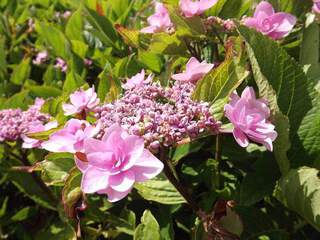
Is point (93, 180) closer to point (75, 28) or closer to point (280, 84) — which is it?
point (280, 84)

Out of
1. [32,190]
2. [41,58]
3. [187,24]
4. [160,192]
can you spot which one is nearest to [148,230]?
[160,192]

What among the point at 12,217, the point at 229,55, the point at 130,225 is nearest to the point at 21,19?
the point at 12,217

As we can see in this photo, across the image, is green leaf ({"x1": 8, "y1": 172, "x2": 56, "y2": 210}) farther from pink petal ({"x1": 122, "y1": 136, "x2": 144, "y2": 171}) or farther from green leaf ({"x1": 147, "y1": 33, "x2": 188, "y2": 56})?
pink petal ({"x1": 122, "y1": 136, "x2": 144, "y2": 171})

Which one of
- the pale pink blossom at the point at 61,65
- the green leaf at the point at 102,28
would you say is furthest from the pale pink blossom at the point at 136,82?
the pale pink blossom at the point at 61,65

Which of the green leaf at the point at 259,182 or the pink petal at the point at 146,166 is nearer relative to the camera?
the pink petal at the point at 146,166

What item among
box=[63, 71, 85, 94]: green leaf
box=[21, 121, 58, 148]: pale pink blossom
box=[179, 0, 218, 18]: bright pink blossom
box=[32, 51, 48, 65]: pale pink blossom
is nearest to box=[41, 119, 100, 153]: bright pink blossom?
box=[21, 121, 58, 148]: pale pink blossom

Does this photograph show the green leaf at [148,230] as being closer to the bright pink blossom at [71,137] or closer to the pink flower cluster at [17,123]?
the bright pink blossom at [71,137]
